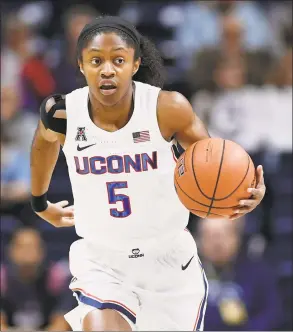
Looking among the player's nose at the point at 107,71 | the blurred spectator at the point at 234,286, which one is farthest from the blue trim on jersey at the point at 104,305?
the blurred spectator at the point at 234,286

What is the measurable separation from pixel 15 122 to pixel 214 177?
4.63 metres

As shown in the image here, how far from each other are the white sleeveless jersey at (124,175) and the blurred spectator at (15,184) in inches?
139

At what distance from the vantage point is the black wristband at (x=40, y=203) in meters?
5.42

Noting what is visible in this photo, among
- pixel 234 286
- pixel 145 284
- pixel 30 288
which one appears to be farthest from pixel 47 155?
pixel 234 286

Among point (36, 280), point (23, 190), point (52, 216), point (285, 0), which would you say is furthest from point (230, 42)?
point (52, 216)

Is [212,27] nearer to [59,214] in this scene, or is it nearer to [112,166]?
[59,214]

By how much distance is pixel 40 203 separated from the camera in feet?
17.8

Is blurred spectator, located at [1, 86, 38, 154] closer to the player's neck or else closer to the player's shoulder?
the player's neck

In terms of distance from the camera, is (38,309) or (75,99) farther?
(38,309)

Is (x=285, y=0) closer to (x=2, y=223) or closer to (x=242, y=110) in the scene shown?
(x=242, y=110)

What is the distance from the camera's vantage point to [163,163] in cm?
482

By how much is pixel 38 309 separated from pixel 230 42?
3.52 metres

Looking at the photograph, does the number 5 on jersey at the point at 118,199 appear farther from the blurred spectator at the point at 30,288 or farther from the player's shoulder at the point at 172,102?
the blurred spectator at the point at 30,288

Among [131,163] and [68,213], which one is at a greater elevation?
[131,163]
